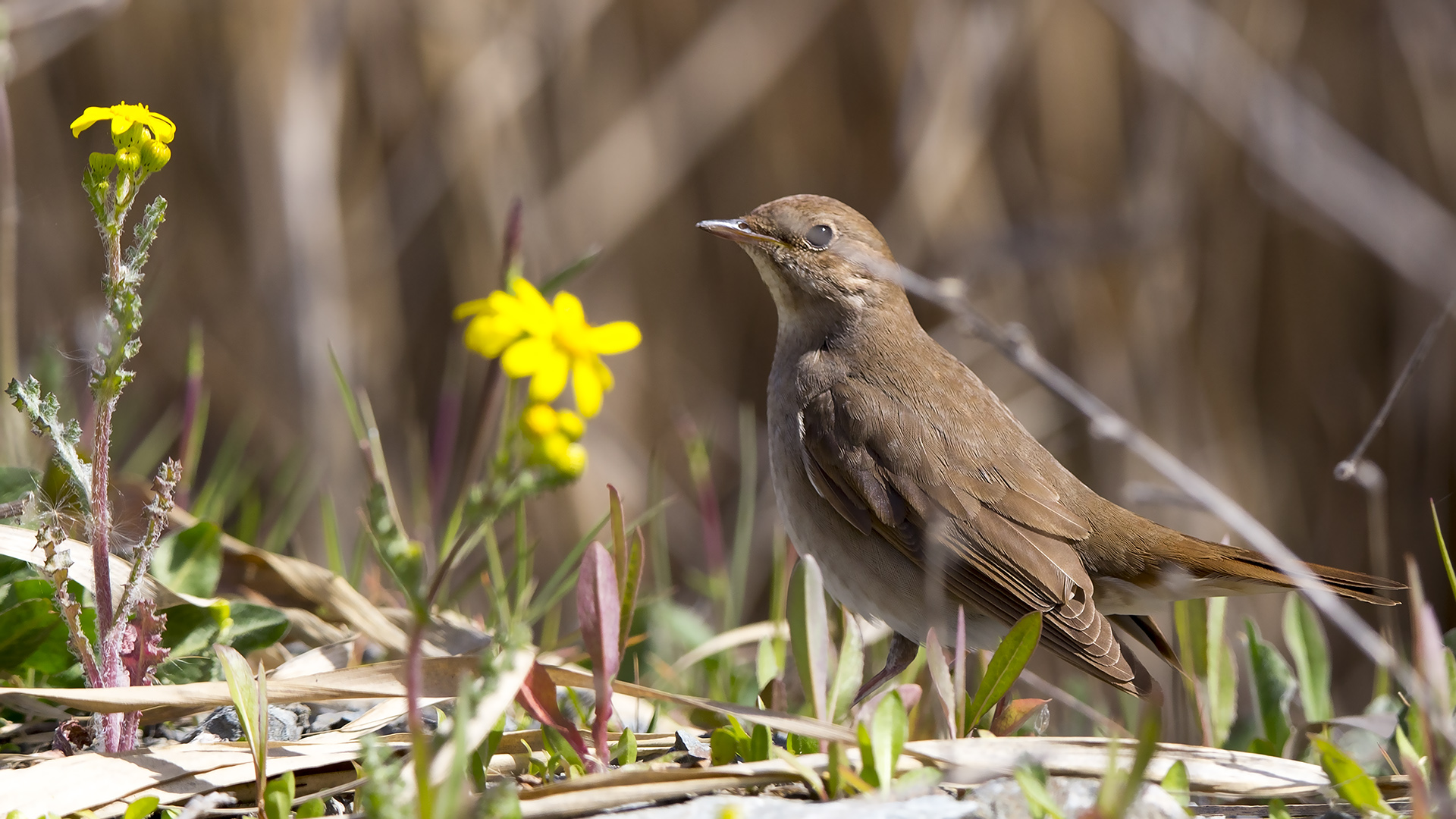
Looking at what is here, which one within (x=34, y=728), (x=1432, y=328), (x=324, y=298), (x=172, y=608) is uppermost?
(x=324, y=298)

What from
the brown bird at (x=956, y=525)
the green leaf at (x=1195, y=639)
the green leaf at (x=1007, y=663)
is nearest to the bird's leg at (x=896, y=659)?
the brown bird at (x=956, y=525)

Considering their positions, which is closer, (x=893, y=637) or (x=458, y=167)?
(x=893, y=637)

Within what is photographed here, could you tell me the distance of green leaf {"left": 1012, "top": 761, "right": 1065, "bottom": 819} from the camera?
148cm

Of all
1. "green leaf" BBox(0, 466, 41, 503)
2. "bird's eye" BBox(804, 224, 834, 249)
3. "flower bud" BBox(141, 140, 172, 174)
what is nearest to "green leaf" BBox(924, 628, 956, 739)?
"flower bud" BBox(141, 140, 172, 174)

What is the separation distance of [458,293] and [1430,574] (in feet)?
16.4

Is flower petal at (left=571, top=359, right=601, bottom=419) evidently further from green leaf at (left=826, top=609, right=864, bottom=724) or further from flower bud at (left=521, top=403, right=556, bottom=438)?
green leaf at (left=826, top=609, right=864, bottom=724)

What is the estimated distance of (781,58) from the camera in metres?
5.82

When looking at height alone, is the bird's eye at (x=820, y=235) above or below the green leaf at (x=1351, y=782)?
above

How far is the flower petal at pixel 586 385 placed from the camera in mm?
1293

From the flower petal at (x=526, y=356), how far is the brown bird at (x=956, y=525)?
1367mm

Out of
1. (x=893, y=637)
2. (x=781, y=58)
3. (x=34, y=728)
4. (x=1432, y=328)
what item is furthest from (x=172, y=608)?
(x=781, y=58)

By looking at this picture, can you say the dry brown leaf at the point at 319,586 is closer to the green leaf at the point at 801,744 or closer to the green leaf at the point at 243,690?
the green leaf at the point at 243,690

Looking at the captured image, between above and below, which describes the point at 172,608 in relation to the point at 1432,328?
below

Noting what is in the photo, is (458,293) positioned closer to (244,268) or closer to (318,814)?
(244,268)
